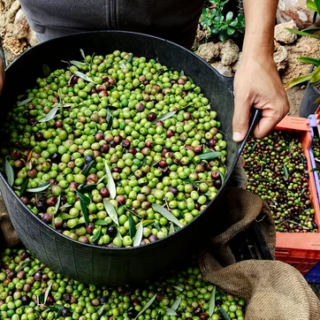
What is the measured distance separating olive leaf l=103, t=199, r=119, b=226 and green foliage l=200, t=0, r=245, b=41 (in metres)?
3.38

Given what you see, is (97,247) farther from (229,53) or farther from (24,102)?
(229,53)

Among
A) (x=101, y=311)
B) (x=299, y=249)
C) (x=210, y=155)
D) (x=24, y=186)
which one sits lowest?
(x=299, y=249)

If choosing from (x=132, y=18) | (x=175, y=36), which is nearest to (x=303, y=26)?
(x=175, y=36)

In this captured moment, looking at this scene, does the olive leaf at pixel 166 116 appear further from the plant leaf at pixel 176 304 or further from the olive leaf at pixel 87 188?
the plant leaf at pixel 176 304

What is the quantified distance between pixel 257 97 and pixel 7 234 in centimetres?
126

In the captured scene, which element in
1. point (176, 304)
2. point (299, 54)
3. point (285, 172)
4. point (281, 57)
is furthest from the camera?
point (299, 54)

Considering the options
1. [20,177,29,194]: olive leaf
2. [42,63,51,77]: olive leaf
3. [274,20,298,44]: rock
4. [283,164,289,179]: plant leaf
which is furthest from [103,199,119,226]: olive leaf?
[274,20,298,44]: rock

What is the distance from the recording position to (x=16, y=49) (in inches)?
186

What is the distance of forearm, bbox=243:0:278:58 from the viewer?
1712 mm

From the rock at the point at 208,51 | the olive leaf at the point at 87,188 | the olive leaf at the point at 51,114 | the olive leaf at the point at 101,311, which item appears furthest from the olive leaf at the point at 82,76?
the rock at the point at 208,51

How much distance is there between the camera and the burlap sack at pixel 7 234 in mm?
1914

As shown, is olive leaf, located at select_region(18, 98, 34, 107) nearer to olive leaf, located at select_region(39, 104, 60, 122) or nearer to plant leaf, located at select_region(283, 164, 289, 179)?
olive leaf, located at select_region(39, 104, 60, 122)

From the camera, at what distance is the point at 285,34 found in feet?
14.5

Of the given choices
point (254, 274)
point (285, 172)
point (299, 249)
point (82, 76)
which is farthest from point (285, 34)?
point (254, 274)
